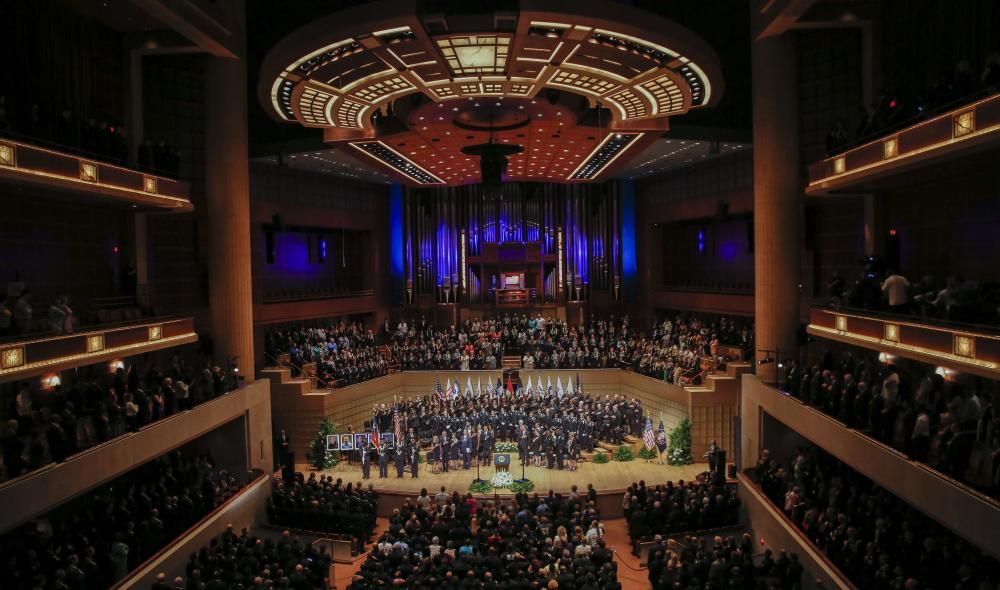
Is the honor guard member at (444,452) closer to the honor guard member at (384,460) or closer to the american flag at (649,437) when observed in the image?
the honor guard member at (384,460)

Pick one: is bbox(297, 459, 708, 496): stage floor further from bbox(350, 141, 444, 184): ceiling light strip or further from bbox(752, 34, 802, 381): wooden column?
bbox(350, 141, 444, 184): ceiling light strip

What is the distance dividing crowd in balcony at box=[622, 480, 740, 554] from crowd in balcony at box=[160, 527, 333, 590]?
20.5 ft

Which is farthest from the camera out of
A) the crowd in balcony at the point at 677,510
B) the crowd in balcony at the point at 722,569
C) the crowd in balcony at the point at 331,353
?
the crowd in balcony at the point at 331,353

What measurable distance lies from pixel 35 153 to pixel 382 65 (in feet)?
19.1

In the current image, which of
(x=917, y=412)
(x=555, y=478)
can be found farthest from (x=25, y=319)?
(x=917, y=412)

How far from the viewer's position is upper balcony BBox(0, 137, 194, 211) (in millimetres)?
10408

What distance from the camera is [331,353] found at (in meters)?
22.2

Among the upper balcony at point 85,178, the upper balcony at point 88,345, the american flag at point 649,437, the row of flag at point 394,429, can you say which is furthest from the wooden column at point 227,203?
the american flag at point 649,437

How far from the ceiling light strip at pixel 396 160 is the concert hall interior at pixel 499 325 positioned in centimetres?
21

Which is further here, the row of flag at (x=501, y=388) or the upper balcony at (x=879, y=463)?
the row of flag at (x=501, y=388)

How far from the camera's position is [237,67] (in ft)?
56.5

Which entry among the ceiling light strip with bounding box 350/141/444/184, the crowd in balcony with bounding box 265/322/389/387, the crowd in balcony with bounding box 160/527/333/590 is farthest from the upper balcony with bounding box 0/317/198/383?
the ceiling light strip with bounding box 350/141/444/184

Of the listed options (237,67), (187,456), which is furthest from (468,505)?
(237,67)

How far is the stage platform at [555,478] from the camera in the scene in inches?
640
